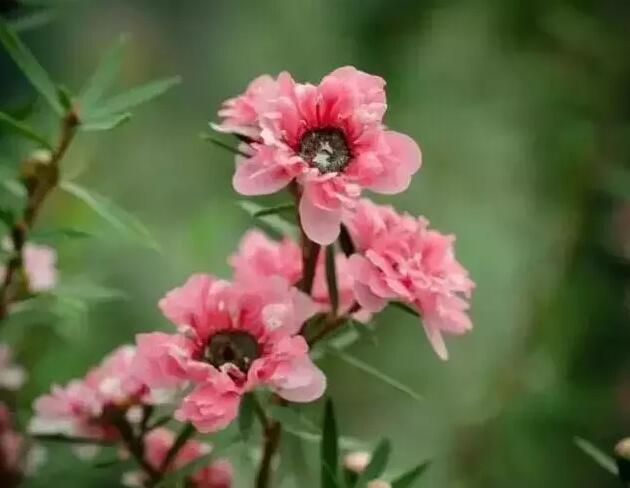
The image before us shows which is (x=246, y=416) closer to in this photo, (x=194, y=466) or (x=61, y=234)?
(x=194, y=466)

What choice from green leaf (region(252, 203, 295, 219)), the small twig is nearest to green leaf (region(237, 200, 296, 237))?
green leaf (region(252, 203, 295, 219))

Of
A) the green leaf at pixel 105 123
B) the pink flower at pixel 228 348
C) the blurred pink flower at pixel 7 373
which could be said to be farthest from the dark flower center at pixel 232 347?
the blurred pink flower at pixel 7 373

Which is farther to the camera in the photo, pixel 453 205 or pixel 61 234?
pixel 453 205

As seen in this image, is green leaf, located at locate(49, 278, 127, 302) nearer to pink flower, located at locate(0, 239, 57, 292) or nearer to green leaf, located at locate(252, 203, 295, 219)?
pink flower, located at locate(0, 239, 57, 292)

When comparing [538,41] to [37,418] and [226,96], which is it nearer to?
[226,96]

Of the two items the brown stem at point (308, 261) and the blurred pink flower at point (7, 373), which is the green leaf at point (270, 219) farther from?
the blurred pink flower at point (7, 373)

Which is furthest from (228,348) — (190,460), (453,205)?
(453,205)

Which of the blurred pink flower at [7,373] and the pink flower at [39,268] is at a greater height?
the pink flower at [39,268]
